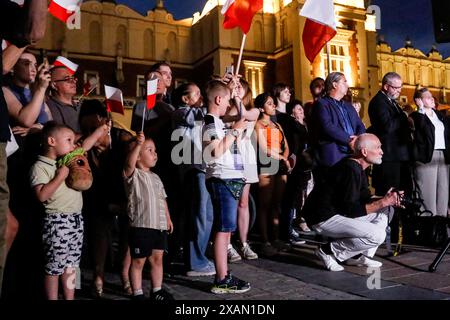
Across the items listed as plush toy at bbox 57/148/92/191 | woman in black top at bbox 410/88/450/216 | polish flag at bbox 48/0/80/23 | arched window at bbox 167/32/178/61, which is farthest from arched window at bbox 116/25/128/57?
plush toy at bbox 57/148/92/191

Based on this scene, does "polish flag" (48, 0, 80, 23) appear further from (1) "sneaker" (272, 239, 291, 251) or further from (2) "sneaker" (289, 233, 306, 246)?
(2) "sneaker" (289, 233, 306, 246)

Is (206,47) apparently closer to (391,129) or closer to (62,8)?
(391,129)

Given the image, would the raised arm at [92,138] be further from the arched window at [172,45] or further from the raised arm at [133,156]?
the arched window at [172,45]

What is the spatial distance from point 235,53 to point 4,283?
71.6 ft

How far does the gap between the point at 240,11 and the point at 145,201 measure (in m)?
2.81

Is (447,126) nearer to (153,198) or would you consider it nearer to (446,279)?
(446,279)

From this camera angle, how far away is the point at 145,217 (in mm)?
3268

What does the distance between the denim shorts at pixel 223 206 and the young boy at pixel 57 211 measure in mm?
1009

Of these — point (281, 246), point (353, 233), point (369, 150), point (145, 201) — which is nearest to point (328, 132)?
point (369, 150)

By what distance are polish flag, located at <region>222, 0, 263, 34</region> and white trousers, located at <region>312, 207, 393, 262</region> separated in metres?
2.40

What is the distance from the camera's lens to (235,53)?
2397 centimetres

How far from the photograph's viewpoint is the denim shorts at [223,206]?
3.45 m

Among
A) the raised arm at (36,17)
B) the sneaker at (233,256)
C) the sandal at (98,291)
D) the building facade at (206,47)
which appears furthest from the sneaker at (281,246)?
the building facade at (206,47)
